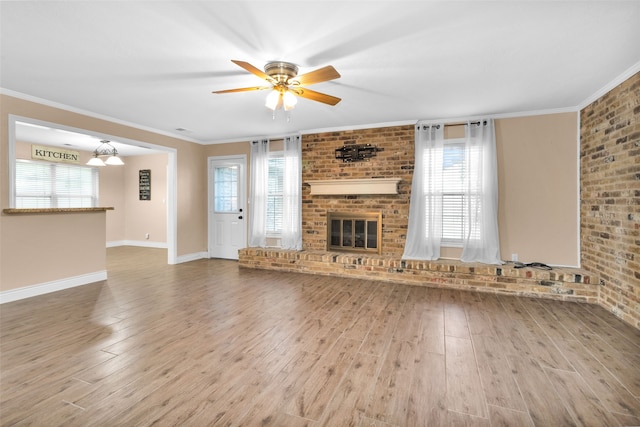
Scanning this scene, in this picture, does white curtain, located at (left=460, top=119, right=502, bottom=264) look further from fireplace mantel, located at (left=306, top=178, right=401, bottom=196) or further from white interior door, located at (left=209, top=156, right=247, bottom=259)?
white interior door, located at (left=209, top=156, right=247, bottom=259)

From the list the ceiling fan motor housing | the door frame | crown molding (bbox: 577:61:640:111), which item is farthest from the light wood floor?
the door frame

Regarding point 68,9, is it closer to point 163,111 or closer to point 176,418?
point 163,111

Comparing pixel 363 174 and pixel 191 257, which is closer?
pixel 363 174

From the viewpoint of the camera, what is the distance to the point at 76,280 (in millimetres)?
4332

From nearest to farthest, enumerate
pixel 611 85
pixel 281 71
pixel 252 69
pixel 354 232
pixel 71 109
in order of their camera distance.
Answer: pixel 252 69 → pixel 281 71 → pixel 611 85 → pixel 71 109 → pixel 354 232

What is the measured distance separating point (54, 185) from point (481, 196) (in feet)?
29.3

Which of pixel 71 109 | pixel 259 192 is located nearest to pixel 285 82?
pixel 259 192

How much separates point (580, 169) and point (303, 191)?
4.08 metres

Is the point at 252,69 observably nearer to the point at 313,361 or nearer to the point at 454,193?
the point at 313,361

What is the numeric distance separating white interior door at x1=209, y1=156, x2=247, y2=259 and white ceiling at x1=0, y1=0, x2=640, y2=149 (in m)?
2.27

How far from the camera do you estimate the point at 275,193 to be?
19.2 feet

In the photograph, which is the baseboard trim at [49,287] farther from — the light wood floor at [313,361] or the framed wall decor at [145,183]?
the framed wall decor at [145,183]

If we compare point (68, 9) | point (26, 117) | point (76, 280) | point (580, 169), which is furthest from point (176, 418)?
point (580, 169)

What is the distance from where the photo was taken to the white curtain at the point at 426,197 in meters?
4.68
